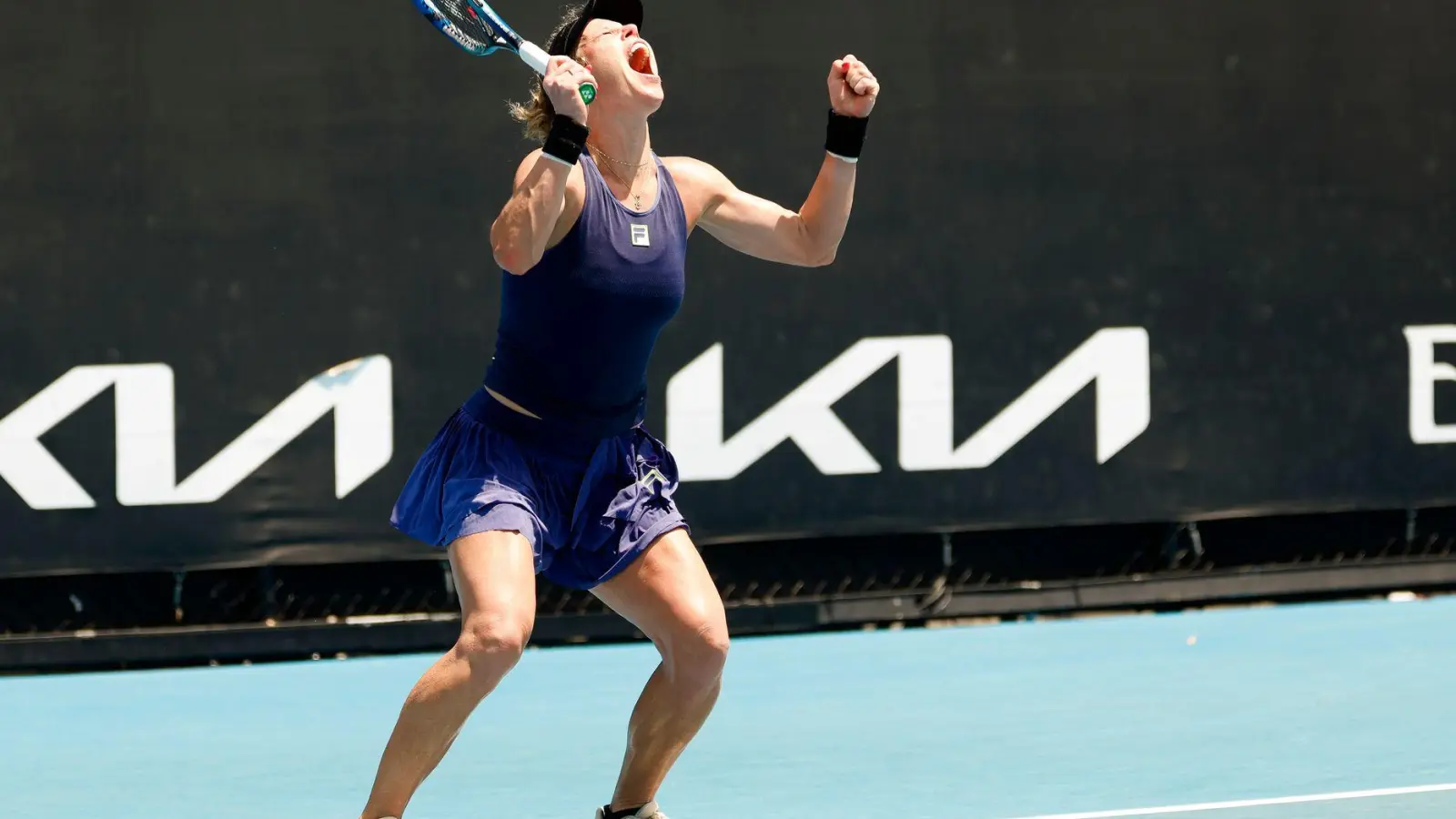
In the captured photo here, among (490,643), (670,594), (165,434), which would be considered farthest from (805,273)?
(490,643)

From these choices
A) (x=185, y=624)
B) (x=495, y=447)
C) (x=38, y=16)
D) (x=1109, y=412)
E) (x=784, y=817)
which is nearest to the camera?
(x=495, y=447)

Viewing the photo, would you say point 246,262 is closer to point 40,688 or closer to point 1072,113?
point 40,688

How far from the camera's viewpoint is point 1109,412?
615 cm

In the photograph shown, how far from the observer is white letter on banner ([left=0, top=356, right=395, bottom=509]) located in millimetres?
5445

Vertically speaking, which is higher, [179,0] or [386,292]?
[179,0]

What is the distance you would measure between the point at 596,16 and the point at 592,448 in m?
0.80

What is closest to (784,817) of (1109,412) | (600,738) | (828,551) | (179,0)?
(600,738)

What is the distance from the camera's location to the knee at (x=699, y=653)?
3.55 metres

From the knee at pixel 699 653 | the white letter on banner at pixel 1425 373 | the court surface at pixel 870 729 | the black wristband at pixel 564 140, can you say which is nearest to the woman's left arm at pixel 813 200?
the black wristband at pixel 564 140

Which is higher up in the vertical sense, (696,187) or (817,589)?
(696,187)

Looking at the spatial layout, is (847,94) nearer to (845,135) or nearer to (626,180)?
(845,135)

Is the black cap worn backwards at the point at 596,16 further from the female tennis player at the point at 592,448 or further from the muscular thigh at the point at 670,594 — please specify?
the muscular thigh at the point at 670,594

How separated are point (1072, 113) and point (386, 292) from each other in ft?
7.00

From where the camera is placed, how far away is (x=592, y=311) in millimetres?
3498
